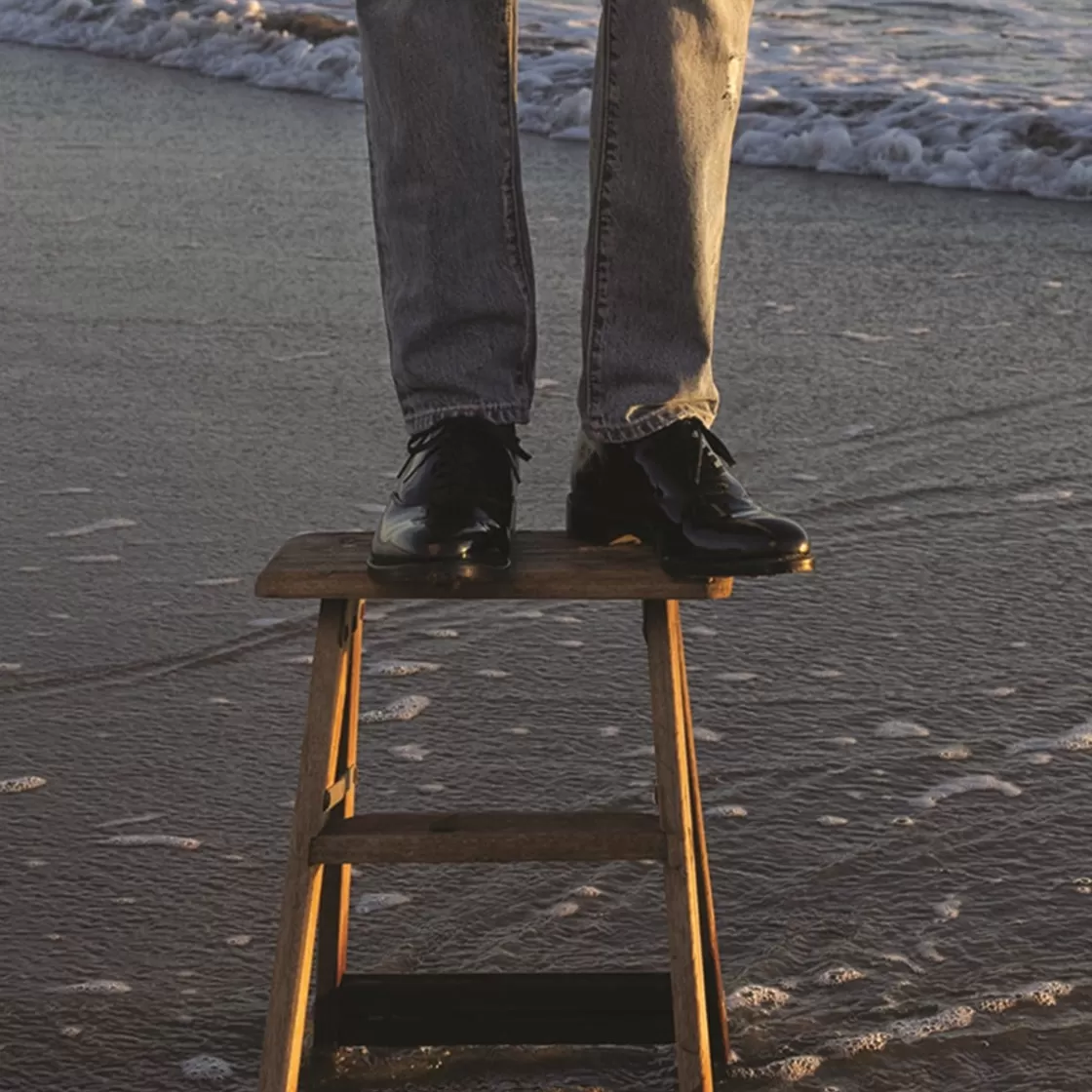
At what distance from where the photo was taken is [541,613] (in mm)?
3631

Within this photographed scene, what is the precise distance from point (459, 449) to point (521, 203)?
27 cm

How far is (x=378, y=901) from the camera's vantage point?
266 cm

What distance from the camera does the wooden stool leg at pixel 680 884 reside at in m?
2.06

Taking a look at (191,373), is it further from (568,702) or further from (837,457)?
(568,702)

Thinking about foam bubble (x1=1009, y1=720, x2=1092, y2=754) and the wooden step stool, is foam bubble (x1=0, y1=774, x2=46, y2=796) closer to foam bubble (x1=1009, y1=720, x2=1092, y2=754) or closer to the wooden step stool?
the wooden step stool

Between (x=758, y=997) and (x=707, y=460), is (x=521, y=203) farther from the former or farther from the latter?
(x=758, y=997)

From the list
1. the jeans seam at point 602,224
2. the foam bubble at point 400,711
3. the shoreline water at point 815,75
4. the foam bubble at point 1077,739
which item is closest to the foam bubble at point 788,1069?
the jeans seam at point 602,224

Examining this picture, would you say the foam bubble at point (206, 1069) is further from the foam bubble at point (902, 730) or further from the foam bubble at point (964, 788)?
the foam bubble at point (902, 730)

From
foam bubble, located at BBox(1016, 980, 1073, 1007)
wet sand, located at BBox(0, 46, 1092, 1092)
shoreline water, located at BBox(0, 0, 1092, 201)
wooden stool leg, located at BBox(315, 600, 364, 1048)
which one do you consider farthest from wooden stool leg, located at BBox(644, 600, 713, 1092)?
shoreline water, located at BBox(0, 0, 1092, 201)

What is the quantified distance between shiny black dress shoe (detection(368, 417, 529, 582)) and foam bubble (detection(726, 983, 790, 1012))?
60 centimetres

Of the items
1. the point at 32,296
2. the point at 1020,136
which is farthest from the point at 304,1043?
the point at 1020,136

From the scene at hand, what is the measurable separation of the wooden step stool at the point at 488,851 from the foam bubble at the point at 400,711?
829 mm

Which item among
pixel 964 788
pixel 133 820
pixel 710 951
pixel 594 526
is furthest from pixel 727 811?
pixel 133 820

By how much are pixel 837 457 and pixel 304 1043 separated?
2.36m
